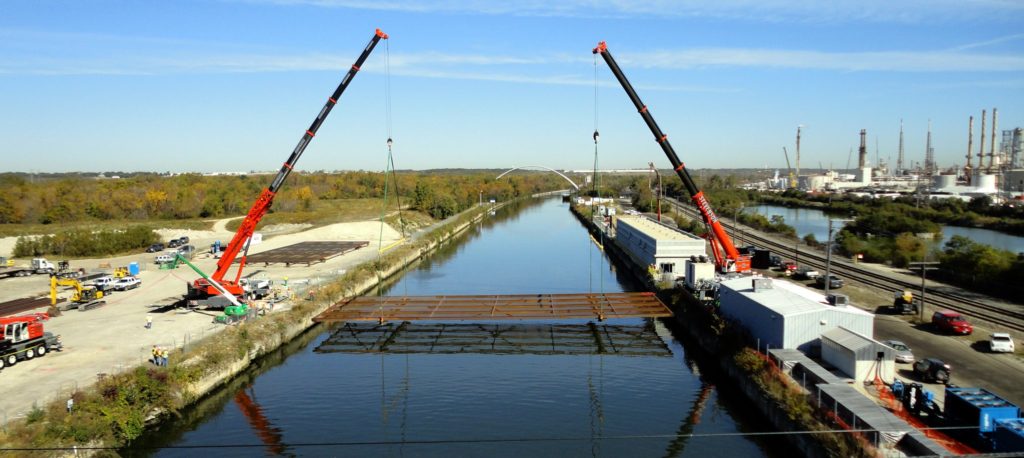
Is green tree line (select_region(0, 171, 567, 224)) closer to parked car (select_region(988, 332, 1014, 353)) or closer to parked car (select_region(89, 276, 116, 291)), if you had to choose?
parked car (select_region(89, 276, 116, 291))

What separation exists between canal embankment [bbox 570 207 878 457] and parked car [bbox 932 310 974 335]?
619 centimetres

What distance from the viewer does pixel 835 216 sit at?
274 ft

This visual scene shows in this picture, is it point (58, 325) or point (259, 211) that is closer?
point (58, 325)

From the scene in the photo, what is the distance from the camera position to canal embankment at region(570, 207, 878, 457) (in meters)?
12.5

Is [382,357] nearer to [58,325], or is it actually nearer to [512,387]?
[512,387]

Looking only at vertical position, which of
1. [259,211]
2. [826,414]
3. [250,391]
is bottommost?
[250,391]

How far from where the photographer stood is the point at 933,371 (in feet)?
50.4

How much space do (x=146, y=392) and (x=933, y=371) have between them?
18.3m

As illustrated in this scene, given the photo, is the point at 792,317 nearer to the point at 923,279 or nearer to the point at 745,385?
the point at 745,385

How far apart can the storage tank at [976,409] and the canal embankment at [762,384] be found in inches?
86.6

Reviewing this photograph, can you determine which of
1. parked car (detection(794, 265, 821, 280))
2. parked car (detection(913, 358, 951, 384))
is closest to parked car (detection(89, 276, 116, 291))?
parked car (detection(913, 358, 951, 384))

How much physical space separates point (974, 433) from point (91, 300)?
95.9 feet

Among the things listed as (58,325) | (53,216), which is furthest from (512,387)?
(53,216)

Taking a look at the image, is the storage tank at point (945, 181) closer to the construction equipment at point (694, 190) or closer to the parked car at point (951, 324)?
the construction equipment at point (694, 190)
